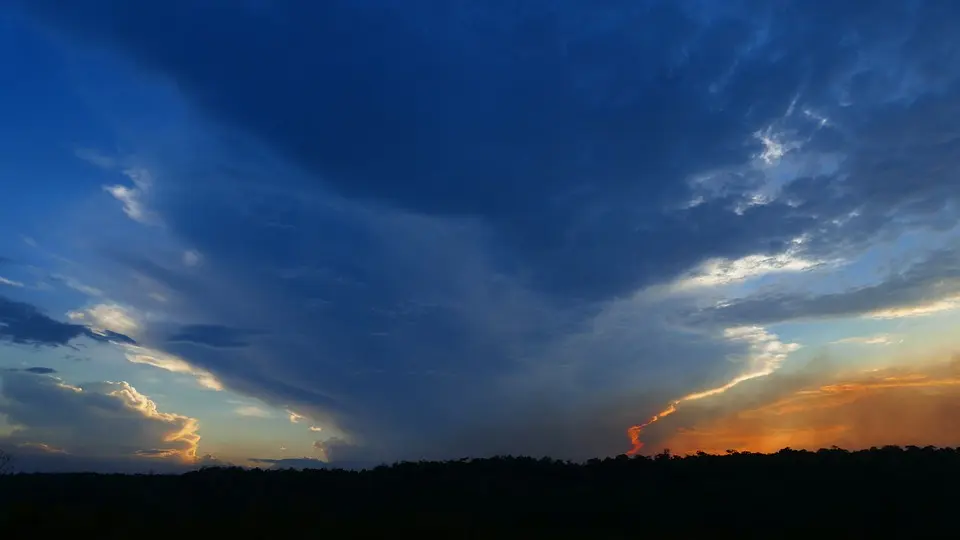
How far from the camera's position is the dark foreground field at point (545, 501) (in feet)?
99.7

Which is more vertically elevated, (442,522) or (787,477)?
(787,477)

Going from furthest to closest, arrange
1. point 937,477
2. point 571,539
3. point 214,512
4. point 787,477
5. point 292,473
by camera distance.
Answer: point 292,473 < point 214,512 < point 787,477 < point 937,477 < point 571,539

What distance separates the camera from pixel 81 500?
44.6 m

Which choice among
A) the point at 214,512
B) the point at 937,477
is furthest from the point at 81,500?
the point at 937,477

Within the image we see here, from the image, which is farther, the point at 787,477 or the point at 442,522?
the point at 787,477

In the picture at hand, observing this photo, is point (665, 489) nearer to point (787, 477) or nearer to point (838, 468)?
point (787, 477)

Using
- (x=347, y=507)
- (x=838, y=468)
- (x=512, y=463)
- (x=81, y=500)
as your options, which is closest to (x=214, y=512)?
(x=347, y=507)

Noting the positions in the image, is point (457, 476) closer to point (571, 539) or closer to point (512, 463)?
point (512, 463)

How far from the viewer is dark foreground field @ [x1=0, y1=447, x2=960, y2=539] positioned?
30.4m

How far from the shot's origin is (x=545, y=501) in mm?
38188

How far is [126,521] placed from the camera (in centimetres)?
3259

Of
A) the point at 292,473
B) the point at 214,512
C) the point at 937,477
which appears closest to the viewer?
the point at 937,477

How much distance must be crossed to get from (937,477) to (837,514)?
6824 millimetres

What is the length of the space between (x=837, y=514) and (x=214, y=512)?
3104 centimetres
